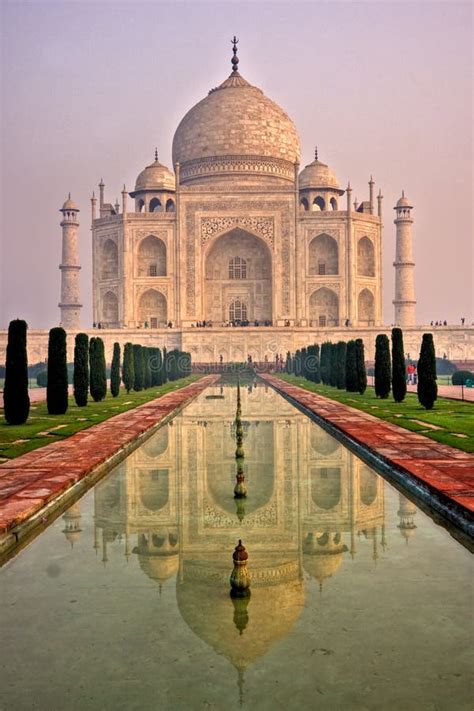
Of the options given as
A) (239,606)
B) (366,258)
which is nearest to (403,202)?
(366,258)

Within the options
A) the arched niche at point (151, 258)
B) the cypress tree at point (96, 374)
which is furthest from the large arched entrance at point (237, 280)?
the cypress tree at point (96, 374)

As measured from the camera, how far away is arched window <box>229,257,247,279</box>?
128ft

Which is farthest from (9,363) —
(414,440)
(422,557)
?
(422,557)

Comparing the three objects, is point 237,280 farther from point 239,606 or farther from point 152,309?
point 239,606

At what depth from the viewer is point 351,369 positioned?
17.6 meters

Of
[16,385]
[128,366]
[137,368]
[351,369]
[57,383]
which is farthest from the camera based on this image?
[137,368]

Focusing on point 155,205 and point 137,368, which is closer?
point 137,368

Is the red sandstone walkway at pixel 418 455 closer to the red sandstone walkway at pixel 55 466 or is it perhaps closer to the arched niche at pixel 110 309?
the red sandstone walkway at pixel 55 466

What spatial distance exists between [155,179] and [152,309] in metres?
7.25

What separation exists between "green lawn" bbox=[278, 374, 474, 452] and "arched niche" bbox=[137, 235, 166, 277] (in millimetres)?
23162

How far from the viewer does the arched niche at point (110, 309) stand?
126 ft

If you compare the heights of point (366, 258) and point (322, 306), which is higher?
point (366, 258)

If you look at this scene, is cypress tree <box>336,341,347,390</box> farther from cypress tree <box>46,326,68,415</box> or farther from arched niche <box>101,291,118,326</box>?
arched niche <box>101,291,118,326</box>

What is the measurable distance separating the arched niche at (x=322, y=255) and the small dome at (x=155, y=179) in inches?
324
